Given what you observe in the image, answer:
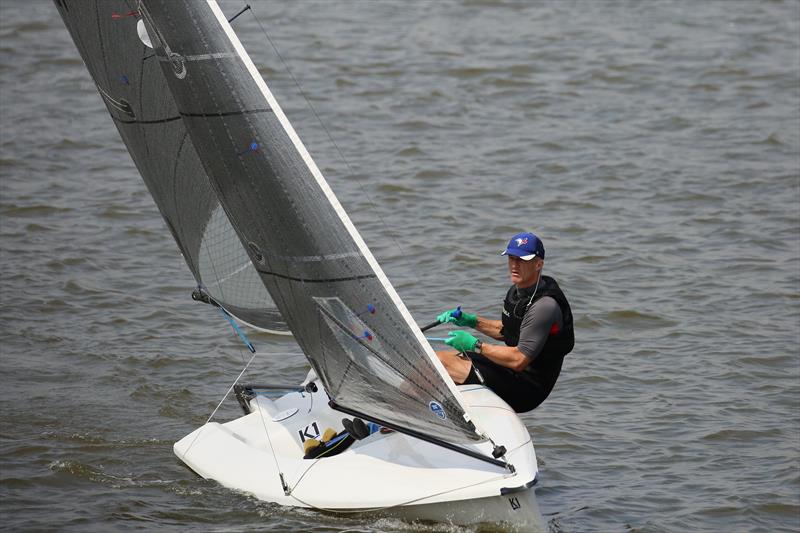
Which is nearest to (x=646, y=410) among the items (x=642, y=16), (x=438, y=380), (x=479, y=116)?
(x=438, y=380)

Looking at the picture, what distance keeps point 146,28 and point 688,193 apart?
7418mm

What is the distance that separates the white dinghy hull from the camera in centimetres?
598

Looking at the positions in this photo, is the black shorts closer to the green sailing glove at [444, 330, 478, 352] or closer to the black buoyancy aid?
the black buoyancy aid

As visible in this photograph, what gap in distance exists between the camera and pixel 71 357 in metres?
8.92

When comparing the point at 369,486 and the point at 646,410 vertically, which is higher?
the point at 369,486

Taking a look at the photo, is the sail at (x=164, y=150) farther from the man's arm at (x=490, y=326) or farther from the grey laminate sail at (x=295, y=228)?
the man's arm at (x=490, y=326)

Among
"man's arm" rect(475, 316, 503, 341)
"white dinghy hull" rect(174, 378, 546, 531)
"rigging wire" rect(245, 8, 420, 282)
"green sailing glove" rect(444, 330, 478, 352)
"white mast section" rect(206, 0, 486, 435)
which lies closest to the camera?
"white mast section" rect(206, 0, 486, 435)

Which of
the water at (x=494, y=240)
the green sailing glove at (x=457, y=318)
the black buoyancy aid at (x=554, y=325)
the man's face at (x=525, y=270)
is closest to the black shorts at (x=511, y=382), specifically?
the black buoyancy aid at (x=554, y=325)

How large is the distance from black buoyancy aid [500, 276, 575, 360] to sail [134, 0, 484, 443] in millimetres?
829

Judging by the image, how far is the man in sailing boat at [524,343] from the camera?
6500 millimetres

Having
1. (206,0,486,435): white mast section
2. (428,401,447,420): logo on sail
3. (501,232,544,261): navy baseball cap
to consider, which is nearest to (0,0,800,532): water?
(428,401,447,420): logo on sail

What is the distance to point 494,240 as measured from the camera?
11.2m

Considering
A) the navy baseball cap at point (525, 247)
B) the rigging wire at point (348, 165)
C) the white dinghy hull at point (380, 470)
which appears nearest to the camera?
the white dinghy hull at point (380, 470)

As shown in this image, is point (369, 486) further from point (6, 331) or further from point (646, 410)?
point (6, 331)
